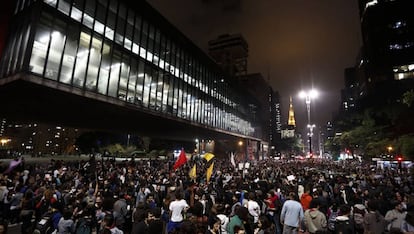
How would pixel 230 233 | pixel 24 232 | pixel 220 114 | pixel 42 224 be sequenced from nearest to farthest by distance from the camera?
pixel 230 233
pixel 42 224
pixel 24 232
pixel 220 114

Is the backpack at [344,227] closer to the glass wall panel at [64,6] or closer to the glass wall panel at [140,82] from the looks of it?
the glass wall panel at [64,6]

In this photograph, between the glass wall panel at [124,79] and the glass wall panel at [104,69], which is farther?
the glass wall panel at [124,79]

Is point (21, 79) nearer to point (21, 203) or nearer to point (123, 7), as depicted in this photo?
point (21, 203)

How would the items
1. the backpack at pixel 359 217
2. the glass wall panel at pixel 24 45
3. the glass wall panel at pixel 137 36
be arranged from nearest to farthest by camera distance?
the backpack at pixel 359 217 → the glass wall panel at pixel 24 45 → the glass wall panel at pixel 137 36

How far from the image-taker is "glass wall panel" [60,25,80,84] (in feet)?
56.1

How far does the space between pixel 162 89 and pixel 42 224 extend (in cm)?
2307

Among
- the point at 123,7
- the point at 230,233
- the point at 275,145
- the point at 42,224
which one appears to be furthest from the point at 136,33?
the point at 275,145

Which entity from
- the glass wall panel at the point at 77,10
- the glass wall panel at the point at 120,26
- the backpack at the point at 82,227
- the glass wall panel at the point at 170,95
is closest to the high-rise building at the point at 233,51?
the glass wall panel at the point at 170,95

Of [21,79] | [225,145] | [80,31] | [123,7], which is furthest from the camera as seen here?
[225,145]

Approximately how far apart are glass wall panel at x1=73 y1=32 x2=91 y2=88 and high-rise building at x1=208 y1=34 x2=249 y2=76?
11205 centimetres

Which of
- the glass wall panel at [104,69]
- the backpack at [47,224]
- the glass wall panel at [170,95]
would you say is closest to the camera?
the backpack at [47,224]

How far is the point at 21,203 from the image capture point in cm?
889

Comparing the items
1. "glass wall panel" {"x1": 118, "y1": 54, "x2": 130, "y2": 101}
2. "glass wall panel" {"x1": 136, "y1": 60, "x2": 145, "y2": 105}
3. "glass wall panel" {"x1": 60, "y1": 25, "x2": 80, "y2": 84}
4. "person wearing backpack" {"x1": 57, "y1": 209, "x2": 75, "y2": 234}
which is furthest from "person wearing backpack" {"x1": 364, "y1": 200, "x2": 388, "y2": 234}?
"glass wall panel" {"x1": 136, "y1": 60, "x2": 145, "y2": 105}

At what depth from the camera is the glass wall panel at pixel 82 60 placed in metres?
18.1
